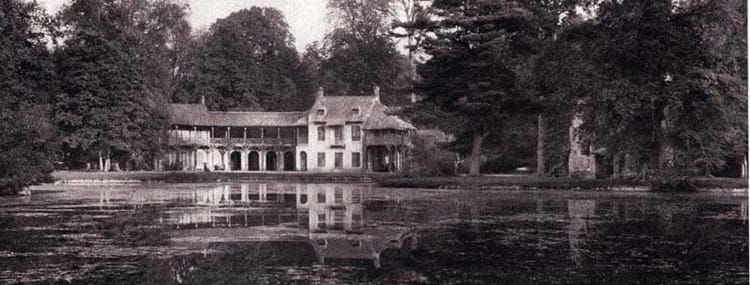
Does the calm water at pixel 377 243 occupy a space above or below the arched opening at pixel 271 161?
below

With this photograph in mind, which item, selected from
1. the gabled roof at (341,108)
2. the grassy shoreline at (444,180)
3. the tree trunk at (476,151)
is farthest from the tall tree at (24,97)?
the gabled roof at (341,108)

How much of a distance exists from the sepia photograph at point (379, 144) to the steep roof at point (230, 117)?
19cm

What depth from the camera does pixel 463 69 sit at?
4025 cm

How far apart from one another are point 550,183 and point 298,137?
35253 millimetres

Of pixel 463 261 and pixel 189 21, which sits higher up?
pixel 189 21

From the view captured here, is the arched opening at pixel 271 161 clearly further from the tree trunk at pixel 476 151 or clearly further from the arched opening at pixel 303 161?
the tree trunk at pixel 476 151

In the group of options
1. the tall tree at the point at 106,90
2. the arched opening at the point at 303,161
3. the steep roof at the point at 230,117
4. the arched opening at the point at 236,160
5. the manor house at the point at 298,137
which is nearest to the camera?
the tall tree at the point at 106,90

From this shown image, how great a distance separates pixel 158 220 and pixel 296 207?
577 centimetres

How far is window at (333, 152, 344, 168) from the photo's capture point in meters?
66.4

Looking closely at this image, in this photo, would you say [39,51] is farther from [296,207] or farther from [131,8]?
[296,207]

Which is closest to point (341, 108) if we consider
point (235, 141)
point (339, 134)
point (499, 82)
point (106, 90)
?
point (339, 134)

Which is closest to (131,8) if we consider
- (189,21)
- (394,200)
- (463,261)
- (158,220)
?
(189,21)

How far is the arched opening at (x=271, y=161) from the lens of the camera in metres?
73.1

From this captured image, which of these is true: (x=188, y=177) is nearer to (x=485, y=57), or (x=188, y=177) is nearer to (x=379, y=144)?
(x=379, y=144)
